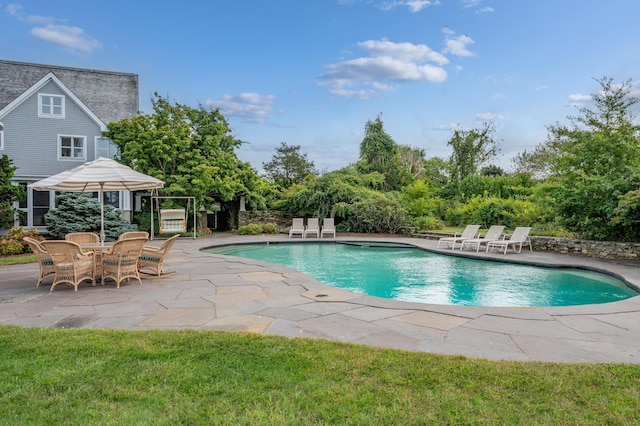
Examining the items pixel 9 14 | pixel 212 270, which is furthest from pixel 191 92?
pixel 212 270

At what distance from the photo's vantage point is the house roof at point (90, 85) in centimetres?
1933

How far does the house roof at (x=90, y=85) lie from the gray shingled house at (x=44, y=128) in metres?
0.04

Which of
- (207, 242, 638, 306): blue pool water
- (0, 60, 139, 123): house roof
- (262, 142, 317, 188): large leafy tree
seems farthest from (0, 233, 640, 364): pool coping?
(262, 142, 317, 188): large leafy tree

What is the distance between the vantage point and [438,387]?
290 cm

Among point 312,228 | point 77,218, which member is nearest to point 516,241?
point 312,228

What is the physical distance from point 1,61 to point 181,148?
11028 millimetres

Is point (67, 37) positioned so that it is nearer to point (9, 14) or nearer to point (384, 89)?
point (9, 14)

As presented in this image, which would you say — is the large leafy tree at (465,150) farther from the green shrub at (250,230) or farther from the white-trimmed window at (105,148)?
the white-trimmed window at (105,148)

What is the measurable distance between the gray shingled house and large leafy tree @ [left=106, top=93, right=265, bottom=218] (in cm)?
202

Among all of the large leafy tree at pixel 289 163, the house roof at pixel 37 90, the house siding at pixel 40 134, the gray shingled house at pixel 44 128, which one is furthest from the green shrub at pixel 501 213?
the large leafy tree at pixel 289 163

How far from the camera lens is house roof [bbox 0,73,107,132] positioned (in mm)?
17156

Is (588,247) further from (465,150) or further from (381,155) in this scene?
(381,155)

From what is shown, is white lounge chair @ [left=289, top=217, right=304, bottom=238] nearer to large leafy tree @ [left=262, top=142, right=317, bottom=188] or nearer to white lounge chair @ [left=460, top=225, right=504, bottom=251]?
white lounge chair @ [left=460, top=225, right=504, bottom=251]

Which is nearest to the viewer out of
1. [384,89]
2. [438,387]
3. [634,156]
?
[438,387]
